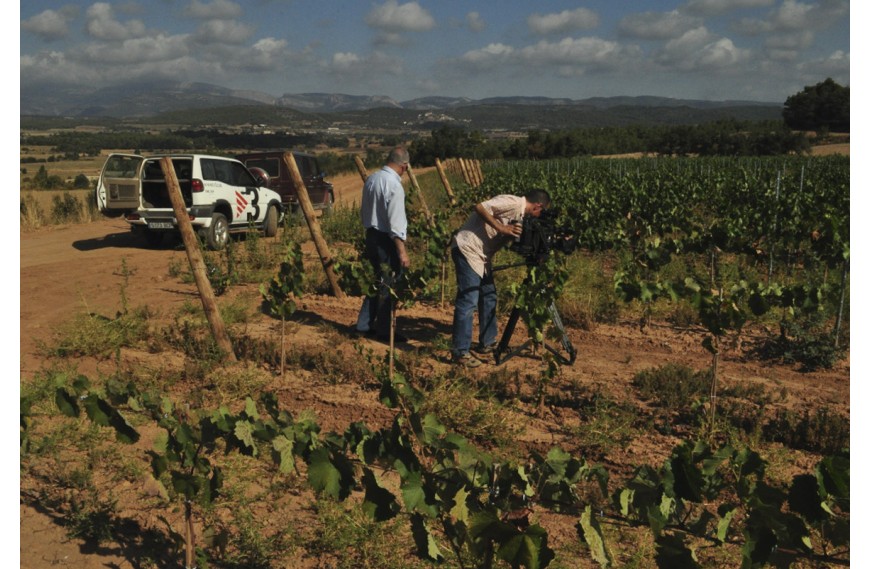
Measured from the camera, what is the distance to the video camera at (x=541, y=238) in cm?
598

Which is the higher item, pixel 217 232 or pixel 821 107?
pixel 821 107

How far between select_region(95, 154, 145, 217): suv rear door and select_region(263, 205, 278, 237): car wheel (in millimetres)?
2828

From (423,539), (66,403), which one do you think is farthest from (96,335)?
(423,539)

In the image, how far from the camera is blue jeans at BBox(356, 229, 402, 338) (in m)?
6.51

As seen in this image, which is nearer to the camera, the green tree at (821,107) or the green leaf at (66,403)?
the green leaf at (66,403)

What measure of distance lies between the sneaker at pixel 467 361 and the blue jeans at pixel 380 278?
0.82 metres

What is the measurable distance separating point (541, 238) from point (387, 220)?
1.63 m

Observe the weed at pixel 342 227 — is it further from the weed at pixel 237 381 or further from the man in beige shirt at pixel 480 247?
the weed at pixel 237 381

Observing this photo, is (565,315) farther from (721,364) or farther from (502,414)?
(502,414)

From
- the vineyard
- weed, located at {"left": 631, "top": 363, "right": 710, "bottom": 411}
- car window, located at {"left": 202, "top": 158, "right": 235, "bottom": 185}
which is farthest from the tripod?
car window, located at {"left": 202, "top": 158, "right": 235, "bottom": 185}

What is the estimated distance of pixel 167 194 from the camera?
12.8m

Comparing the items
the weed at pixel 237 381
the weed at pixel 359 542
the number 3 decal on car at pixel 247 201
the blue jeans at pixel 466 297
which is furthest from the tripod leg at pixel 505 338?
the number 3 decal on car at pixel 247 201

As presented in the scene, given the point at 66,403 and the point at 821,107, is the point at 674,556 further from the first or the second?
the point at 821,107

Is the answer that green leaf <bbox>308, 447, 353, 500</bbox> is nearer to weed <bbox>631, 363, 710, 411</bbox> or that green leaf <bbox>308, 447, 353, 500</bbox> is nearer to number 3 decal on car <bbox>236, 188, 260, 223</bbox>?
weed <bbox>631, 363, 710, 411</bbox>
